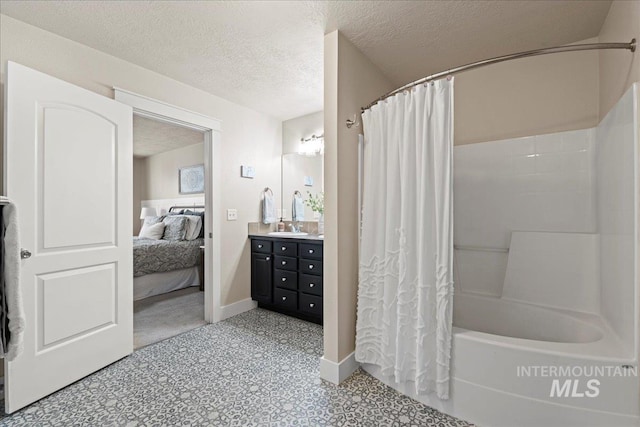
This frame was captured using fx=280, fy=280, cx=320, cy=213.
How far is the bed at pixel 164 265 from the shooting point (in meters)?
3.64

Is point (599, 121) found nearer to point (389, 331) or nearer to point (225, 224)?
point (389, 331)

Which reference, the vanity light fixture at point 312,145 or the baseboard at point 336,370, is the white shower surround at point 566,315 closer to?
the baseboard at point 336,370

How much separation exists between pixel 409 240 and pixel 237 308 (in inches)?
87.6

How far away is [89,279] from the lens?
6.40ft

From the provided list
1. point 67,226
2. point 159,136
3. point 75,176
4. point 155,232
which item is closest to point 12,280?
point 67,226

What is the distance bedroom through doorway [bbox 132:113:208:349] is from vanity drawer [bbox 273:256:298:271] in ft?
2.43

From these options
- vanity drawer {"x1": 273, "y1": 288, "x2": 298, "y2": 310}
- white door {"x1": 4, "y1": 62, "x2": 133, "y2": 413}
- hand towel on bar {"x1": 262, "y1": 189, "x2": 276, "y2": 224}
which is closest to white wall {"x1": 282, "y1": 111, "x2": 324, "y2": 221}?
hand towel on bar {"x1": 262, "y1": 189, "x2": 276, "y2": 224}

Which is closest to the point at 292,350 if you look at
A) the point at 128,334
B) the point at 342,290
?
the point at 342,290

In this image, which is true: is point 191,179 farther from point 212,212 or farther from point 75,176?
point 75,176

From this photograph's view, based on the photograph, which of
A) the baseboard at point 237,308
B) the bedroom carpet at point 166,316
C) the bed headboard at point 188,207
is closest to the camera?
the bedroom carpet at point 166,316

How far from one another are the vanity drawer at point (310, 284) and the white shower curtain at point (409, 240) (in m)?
0.85

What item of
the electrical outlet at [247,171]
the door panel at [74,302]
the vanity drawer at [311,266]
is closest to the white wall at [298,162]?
the electrical outlet at [247,171]

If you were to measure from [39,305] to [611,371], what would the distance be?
304 centimetres

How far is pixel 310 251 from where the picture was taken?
2760mm
